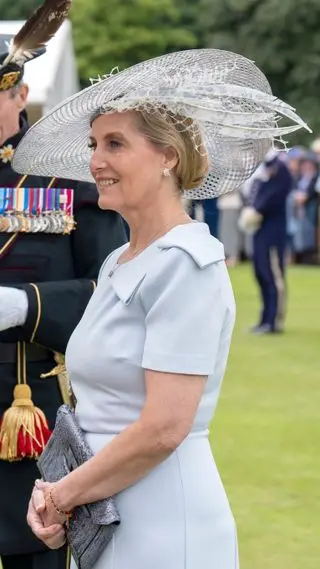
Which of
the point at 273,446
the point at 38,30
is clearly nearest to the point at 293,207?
the point at 273,446

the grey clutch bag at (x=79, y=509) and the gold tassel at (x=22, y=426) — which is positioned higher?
the grey clutch bag at (x=79, y=509)

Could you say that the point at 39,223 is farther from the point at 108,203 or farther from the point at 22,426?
the point at 108,203

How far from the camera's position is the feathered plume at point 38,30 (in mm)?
3445

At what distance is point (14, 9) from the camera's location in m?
42.4

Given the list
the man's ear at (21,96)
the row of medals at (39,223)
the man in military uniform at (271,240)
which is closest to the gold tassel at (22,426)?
the row of medals at (39,223)

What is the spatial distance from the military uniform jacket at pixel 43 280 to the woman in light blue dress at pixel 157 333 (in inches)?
32.1

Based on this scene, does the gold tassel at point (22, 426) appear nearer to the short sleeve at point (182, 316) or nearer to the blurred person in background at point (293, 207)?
the short sleeve at point (182, 316)

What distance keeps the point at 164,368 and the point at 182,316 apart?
0.10 m

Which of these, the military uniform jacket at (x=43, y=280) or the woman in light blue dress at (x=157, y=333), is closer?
the woman in light blue dress at (x=157, y=333)

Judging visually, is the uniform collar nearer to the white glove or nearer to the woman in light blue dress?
the woman in light blue dress

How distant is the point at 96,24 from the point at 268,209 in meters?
29.4

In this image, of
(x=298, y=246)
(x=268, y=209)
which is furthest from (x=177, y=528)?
(x=298, y=246)

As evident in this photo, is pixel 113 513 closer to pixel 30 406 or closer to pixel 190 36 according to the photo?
pixel 30 406

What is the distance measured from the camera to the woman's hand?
2.54 metres
